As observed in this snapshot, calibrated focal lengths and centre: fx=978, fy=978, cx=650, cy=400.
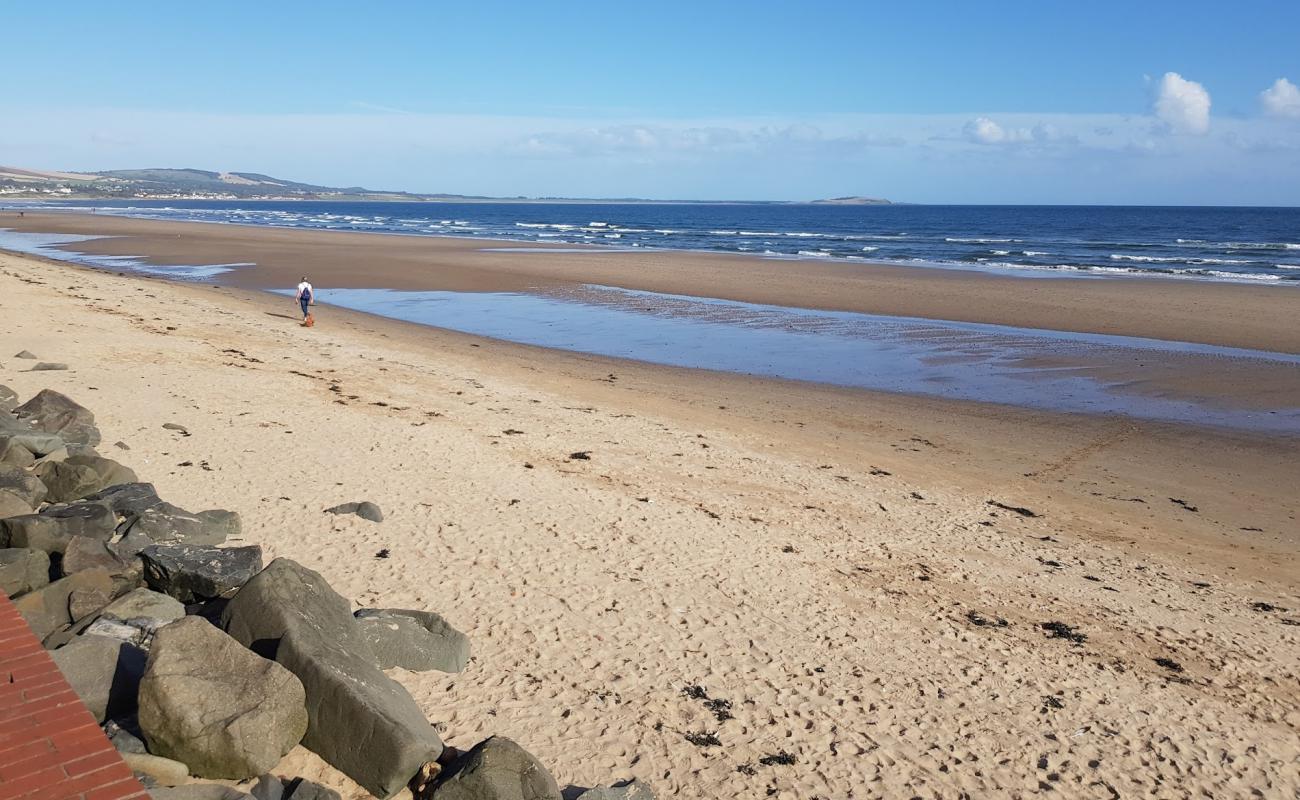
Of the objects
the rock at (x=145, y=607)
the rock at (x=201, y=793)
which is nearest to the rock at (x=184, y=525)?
the rock at (x=145, y=607)


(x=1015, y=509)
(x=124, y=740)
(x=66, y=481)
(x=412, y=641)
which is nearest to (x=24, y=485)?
(x=66, y=481)

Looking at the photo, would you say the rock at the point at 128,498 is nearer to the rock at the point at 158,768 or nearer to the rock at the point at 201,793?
the rock at the point at 158,768

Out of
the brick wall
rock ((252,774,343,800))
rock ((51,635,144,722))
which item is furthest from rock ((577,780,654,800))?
rock ((51,635,144,722))

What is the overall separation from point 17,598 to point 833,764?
17.7 feet

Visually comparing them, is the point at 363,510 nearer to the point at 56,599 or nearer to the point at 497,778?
the point at 56,599

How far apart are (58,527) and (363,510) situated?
279cm

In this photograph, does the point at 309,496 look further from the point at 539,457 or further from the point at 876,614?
the point at 876,614

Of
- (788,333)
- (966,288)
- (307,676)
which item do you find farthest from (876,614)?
(966,288)

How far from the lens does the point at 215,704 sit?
5.04m

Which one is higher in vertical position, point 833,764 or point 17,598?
point 17,598

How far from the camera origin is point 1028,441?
14992 mm

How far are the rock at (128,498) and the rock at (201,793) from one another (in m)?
4.26

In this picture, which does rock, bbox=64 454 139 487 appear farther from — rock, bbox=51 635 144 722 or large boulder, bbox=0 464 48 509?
rock, bbox=51 635 144 722

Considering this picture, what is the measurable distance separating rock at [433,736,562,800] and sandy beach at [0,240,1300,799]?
62 centimetres
